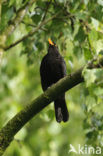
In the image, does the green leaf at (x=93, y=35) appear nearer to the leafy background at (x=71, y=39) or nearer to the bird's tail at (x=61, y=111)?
the leafy background at (x=71, y=39)

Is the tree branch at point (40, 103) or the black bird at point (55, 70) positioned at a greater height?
the black bird at point (55, 70)

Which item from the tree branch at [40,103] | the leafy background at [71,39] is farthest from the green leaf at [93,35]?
the tree branch at [40,103]

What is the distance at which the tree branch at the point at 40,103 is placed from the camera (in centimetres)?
265

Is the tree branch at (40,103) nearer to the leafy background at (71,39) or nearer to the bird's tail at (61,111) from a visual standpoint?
the leafy background at (71,39)

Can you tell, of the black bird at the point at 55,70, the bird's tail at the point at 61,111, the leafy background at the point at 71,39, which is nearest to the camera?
the leafy background at the point at 71,39

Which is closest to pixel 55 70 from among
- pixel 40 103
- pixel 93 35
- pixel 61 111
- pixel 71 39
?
pixel 61 111

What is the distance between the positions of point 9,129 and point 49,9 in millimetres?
1519

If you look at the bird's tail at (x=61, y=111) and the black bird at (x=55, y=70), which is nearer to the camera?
the bird's tail at (x=61, y=111)

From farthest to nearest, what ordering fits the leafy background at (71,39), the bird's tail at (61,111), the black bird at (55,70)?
the black bird at (55,70) < the bird's tail at (61,111) < the leafy background at (71,39)

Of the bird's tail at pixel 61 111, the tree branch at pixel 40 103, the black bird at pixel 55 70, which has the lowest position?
the tree branch at pixel 40 103

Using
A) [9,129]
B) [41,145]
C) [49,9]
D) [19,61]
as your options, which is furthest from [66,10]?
[19,61]

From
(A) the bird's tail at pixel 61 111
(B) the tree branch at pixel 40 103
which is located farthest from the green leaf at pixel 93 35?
(A) the bird's tail at pixel 61 111

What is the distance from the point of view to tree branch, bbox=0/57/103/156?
8.69 ft

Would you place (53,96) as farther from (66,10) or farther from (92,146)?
(66,10)
